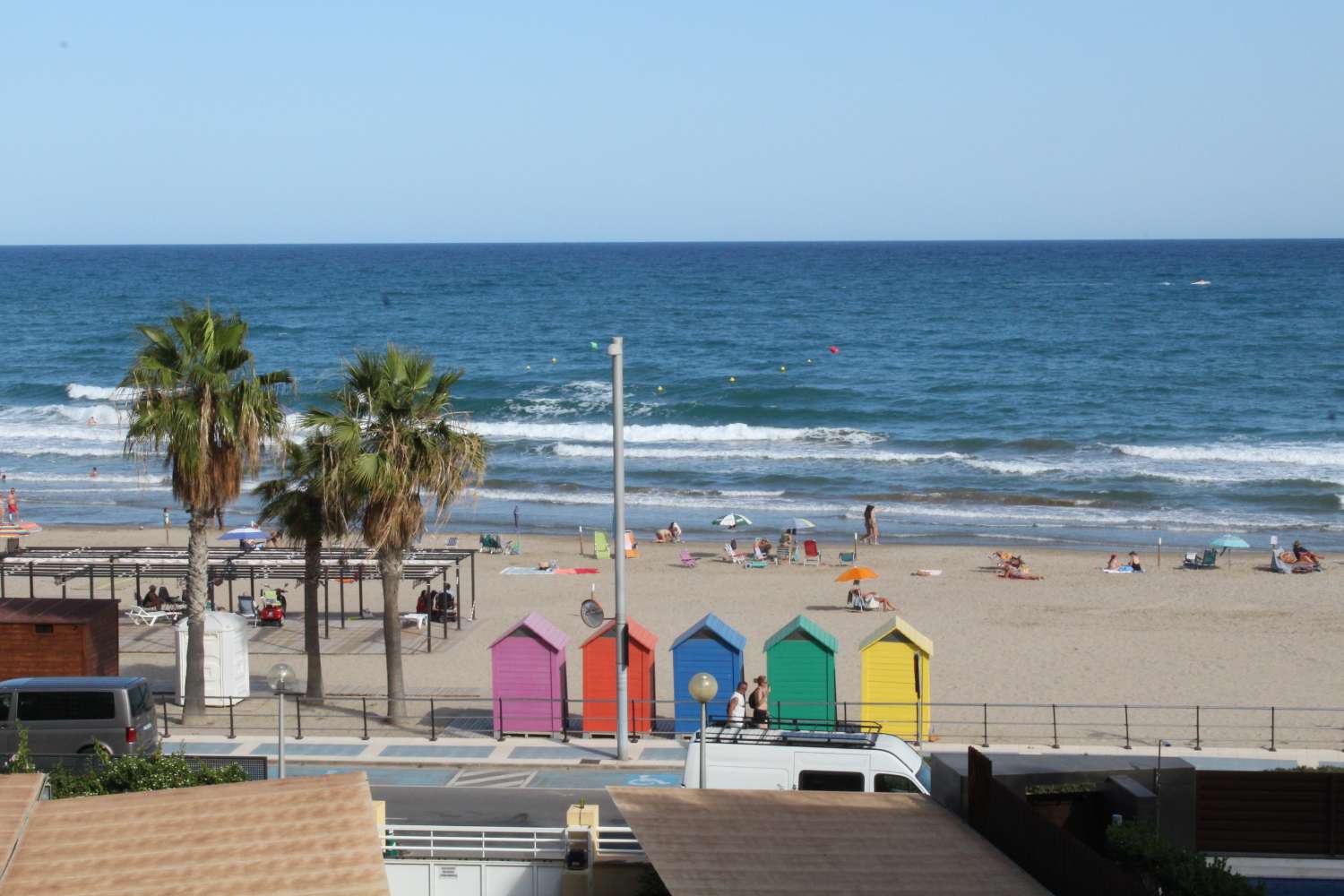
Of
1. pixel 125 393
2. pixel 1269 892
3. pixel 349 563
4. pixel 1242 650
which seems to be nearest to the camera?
pixel 1269 892

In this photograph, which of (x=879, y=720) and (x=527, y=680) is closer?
(x=879, y=720)

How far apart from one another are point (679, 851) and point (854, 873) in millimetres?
1187

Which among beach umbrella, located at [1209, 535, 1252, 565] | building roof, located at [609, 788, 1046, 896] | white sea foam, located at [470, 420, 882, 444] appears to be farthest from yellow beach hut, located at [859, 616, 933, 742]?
white sea foam, located at [470, 420, 882, 444]

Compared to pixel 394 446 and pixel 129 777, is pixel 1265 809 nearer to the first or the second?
pixel 129 777

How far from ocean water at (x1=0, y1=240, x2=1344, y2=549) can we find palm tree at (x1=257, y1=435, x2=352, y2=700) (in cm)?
207

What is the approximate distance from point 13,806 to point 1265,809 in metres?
11.9

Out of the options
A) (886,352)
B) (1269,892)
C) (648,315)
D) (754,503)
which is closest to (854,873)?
(1269,892)

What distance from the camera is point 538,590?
109 ft

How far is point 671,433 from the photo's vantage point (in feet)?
213

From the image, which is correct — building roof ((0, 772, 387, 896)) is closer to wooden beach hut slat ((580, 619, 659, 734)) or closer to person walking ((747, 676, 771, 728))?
person walking ((747, 676, 771, 728))

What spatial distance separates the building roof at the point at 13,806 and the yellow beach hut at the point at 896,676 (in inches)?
485

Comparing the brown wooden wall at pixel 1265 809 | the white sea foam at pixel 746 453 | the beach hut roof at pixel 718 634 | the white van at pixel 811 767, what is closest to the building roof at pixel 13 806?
the white van at pixel 811 767

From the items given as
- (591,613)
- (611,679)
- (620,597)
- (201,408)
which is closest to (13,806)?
(620,597)

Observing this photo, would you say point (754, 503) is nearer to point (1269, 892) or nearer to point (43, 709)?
point (43, 709)
